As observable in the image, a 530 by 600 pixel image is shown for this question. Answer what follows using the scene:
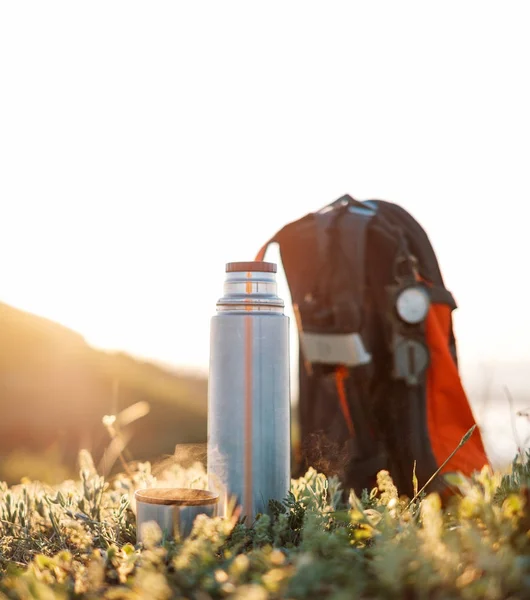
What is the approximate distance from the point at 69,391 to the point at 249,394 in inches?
254

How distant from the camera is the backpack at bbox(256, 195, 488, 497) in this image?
4.98 m

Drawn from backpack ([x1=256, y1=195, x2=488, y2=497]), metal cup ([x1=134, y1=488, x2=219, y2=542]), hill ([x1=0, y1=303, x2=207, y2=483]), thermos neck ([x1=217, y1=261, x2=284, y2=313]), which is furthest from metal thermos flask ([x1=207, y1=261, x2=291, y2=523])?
hill ([x1=0, y1=303, x2=207, y2=483])

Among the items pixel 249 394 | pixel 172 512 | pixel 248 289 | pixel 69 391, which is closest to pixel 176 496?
pixel 172 512

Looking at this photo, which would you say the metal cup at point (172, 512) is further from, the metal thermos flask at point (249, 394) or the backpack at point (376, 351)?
the backpack at point (376, 351)

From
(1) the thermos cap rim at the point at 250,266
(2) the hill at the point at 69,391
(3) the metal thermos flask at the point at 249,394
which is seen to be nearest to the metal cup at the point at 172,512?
(3) the metal thermos flask at the point at 249,394

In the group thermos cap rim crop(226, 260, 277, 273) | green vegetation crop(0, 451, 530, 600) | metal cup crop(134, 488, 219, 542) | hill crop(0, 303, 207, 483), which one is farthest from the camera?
hill crop(0, 303, 207, 483)

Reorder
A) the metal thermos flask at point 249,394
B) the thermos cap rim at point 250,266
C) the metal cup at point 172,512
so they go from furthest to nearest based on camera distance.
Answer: the thermos cap rim at point 250,266
the metal thermos flask at point 249,394
the metal cup at point 172,512

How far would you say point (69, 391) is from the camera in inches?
357

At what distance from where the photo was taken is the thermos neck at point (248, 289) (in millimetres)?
3162

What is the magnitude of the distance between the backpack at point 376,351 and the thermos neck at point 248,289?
76.6 inches

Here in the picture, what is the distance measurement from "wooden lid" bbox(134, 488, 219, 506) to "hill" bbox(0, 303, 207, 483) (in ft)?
14.1

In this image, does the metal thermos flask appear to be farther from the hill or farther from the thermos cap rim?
the hill

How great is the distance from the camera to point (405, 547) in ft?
6.12

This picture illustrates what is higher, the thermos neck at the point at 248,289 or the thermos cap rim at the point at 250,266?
the thermos cap rim at the point at 250,266
